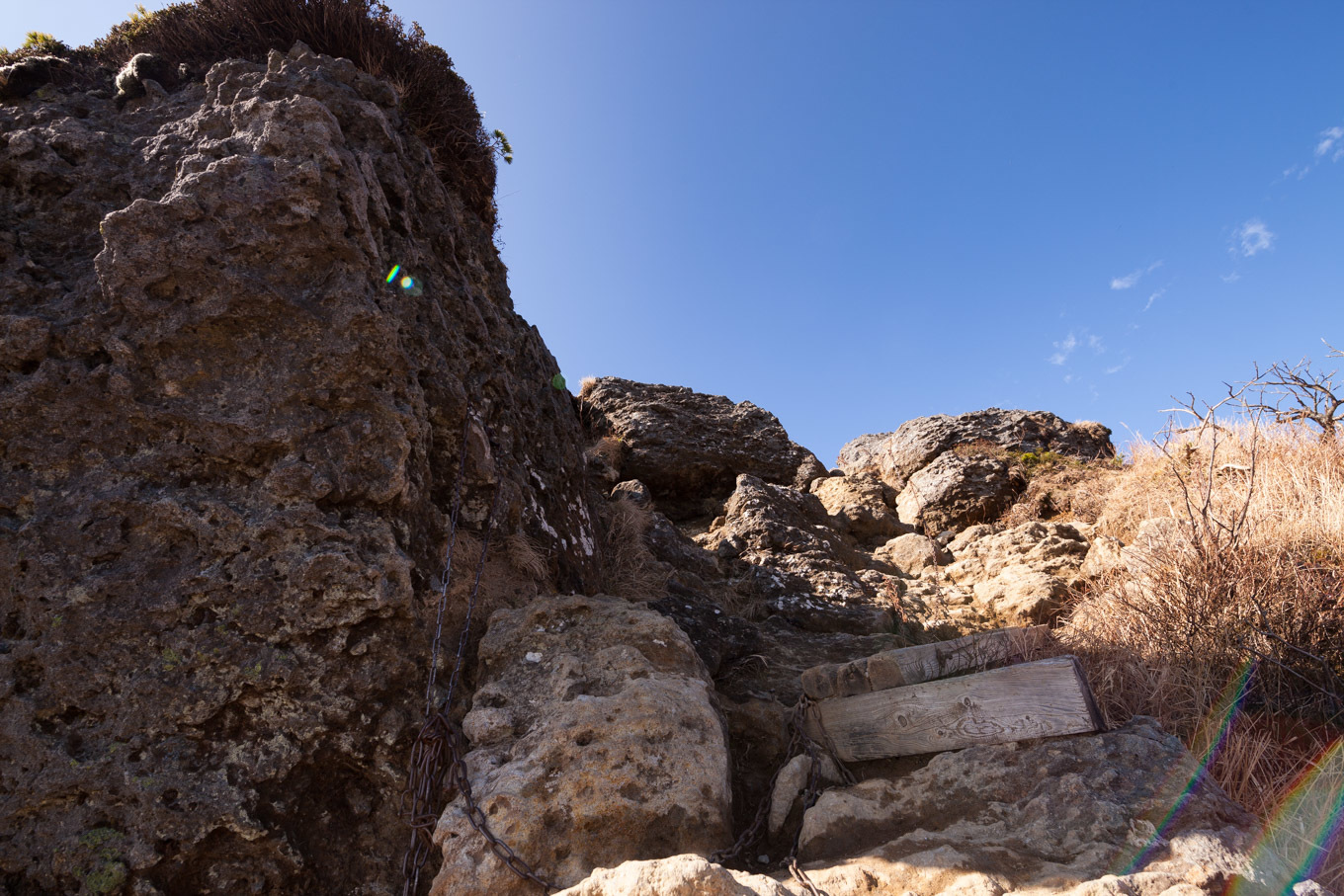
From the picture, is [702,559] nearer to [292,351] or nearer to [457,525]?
[457,525]

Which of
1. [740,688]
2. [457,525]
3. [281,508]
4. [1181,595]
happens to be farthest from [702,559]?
[281,508]

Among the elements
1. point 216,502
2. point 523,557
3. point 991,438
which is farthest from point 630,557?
point 991,438

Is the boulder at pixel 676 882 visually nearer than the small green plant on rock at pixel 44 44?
Yes

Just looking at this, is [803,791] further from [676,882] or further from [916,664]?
[676,882]

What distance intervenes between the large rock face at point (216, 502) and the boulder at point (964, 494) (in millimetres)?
6287

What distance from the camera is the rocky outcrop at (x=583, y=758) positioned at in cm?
236

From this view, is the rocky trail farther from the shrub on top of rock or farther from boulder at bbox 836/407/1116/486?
boulder at bbox 836/407/1116/486

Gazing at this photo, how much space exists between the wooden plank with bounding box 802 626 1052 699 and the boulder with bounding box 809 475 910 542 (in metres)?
4.87

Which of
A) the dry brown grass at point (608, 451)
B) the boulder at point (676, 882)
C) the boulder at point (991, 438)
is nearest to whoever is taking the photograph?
the boulder at point (676, 882)

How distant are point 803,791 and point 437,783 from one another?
1.55m

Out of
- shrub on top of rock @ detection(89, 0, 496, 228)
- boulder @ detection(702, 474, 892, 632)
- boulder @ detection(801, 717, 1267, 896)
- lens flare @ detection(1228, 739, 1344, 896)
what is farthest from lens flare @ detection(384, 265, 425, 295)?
lens flare @ detection(1228, 739, 1344, 896)

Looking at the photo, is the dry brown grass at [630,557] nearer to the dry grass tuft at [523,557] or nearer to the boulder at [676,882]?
the dry grass tuft at [523,557]

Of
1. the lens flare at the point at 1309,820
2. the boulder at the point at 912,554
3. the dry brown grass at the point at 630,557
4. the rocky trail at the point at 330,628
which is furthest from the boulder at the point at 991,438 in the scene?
the lens flare at the point at 1309,820

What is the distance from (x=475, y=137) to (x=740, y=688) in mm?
5046
